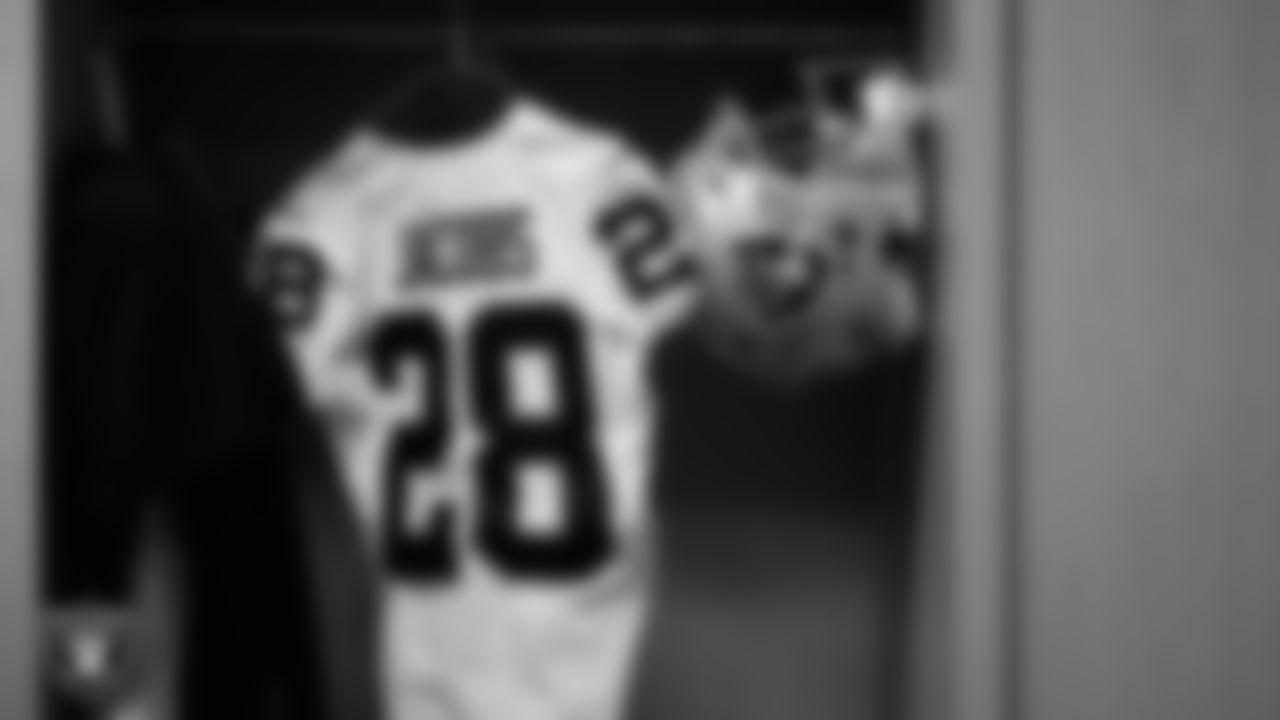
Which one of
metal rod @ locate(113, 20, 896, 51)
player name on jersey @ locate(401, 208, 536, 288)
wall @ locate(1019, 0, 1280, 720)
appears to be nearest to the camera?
wall @ locate(1019, 0, 1280, 720)

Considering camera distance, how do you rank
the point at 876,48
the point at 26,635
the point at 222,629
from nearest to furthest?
the point at 26,635 < the point at 222,629 < the point at 876,48

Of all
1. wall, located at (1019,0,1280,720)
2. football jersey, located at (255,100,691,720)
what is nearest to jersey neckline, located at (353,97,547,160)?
football jersey, located at (255,100,691,720)

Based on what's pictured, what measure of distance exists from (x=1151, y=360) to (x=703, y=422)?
49cm

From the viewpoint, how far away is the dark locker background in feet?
4.55

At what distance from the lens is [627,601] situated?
3.56 feet

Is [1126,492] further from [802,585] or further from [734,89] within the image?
[734,89]

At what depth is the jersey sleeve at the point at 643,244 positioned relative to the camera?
1.10 m

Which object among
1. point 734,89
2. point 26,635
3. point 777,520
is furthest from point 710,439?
point 26,635

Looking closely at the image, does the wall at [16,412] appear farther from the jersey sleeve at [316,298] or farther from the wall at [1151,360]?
the wall at [1151,360]

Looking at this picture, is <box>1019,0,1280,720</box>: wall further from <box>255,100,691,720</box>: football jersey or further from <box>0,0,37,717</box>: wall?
<box>0,0,37,717</box>: wall

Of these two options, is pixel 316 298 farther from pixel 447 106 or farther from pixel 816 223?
pixel 816 223

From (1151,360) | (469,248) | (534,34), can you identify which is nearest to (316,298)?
(469,248)

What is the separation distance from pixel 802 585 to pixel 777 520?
0.07 metres

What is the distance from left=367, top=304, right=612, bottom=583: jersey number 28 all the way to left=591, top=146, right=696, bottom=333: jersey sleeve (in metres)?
0.05
